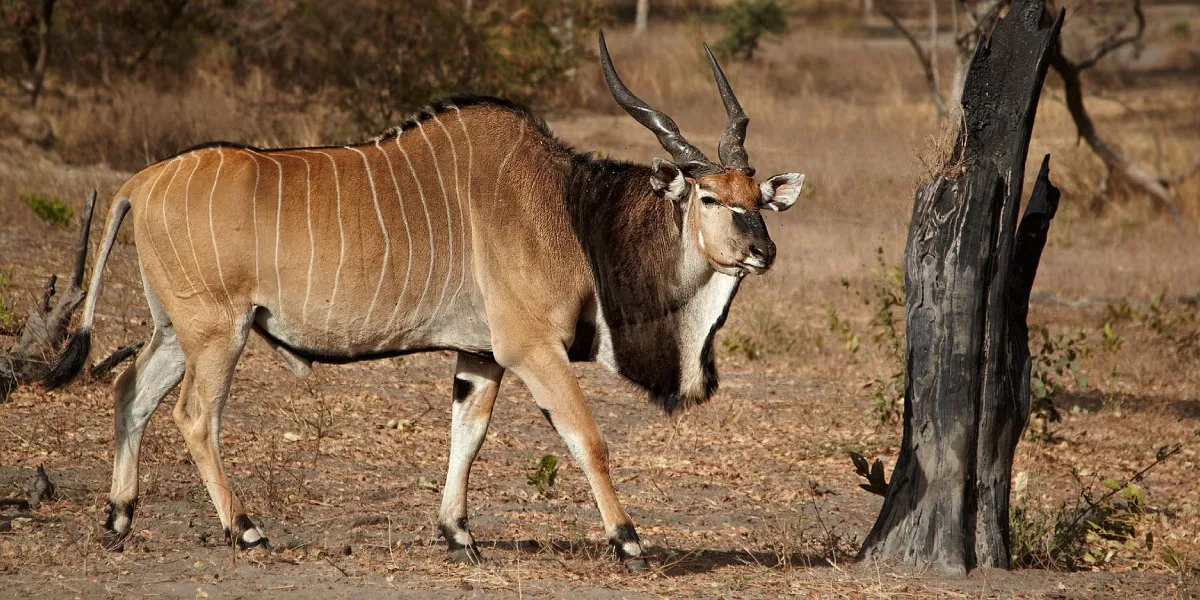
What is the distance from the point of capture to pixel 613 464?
6.15 metres

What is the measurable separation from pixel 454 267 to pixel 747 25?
18.5 meters

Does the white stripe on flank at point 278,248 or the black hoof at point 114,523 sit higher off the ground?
the white stripe on flank at point 278,248

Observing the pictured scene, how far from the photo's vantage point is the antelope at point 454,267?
14.3 ft

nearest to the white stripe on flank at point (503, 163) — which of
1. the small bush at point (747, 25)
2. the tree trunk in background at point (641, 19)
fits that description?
the small bush at point (747, 25)

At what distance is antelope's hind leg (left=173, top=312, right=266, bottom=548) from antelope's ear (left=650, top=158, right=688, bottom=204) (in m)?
1.41

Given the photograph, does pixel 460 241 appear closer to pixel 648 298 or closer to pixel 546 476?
pixel 648 298

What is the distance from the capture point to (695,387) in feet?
15.3

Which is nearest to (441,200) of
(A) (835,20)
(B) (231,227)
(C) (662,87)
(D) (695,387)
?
(B) (231,227)

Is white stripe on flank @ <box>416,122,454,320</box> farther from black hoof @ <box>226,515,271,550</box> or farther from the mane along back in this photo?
black hoof @ <box>226,515,271,550</box>

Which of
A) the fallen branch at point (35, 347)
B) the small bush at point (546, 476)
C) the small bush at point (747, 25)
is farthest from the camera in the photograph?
the small bush at point (747, 25)

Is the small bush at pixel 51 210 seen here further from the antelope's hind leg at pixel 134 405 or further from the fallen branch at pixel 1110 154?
the fallen branch at pixel 1110 154

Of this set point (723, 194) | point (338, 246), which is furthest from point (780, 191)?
point (338, 246)

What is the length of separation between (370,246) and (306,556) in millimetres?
1056

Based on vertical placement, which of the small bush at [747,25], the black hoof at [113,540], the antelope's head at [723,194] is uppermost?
the small bush at [747,25]
